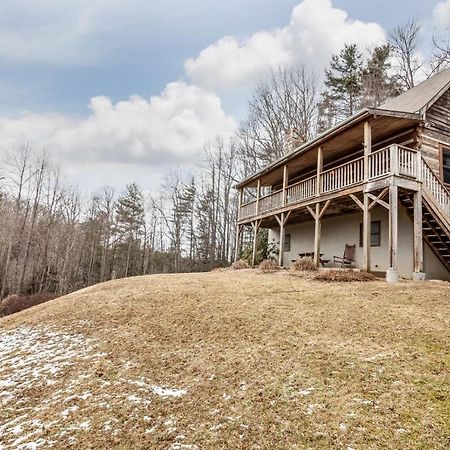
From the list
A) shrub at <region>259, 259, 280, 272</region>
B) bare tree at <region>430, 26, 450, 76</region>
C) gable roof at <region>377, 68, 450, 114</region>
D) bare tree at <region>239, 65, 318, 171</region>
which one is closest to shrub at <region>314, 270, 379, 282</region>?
shrub at <region>259, 259, 280, 272</region>

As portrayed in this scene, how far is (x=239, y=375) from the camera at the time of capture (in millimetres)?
4262

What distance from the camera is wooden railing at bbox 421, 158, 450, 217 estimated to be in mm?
10164

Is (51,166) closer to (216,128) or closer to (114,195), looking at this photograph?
(114,195)

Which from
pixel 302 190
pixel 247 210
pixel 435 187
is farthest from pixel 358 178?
pixel 247 210

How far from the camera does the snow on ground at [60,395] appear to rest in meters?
3.43

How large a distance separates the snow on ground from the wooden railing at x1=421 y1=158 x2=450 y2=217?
9725 mm

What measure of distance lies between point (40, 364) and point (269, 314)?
13.4ft

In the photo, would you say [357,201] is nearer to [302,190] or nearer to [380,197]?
[380,197]

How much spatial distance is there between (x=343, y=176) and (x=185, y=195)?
2792 cm

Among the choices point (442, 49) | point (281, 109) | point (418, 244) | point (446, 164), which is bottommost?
point (418, 244)

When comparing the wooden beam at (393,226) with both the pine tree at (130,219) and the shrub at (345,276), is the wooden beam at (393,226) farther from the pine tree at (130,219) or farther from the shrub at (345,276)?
the pine tree at (130,219)

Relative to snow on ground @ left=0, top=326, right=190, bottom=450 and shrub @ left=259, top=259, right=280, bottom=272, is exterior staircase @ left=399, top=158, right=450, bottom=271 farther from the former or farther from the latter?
snow on ground @ left=0, top=326, right=190, bottom=450

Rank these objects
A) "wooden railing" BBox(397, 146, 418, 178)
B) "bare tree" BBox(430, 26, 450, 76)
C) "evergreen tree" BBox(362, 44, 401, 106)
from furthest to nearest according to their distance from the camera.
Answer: "evergreen tree" BBox(362, 44, 401, 106)
"bare tree" BBox(430, 26, 450, 76)
"wooden railing" BBox(397, 146, 418, 178)

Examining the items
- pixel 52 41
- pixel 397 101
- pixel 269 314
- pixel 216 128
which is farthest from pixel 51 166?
pixel 269 314
